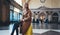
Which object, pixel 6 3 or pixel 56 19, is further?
pixel 56 19

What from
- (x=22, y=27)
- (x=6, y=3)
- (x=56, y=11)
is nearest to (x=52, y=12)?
(x=56, y=11)

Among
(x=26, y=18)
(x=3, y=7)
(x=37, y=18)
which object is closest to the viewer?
(x=26, y=18)

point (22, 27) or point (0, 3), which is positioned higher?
point (0, 3)

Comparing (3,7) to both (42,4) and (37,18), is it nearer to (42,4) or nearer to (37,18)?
(37,18)

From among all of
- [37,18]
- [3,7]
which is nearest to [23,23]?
[3,7]

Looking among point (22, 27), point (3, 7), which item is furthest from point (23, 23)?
point (3, 7)

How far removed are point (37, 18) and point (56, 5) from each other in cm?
338

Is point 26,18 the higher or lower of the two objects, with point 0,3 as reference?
lower

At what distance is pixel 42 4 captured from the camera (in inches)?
840

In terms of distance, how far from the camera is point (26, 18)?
306cm

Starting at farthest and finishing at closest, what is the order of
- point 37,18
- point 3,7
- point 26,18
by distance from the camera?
point 37,18 < point 3,7 < point 26,18

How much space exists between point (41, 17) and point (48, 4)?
7.00ft

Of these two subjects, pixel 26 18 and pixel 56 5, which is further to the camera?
pixel 56 5

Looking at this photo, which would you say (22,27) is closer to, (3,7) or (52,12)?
(3,7)
